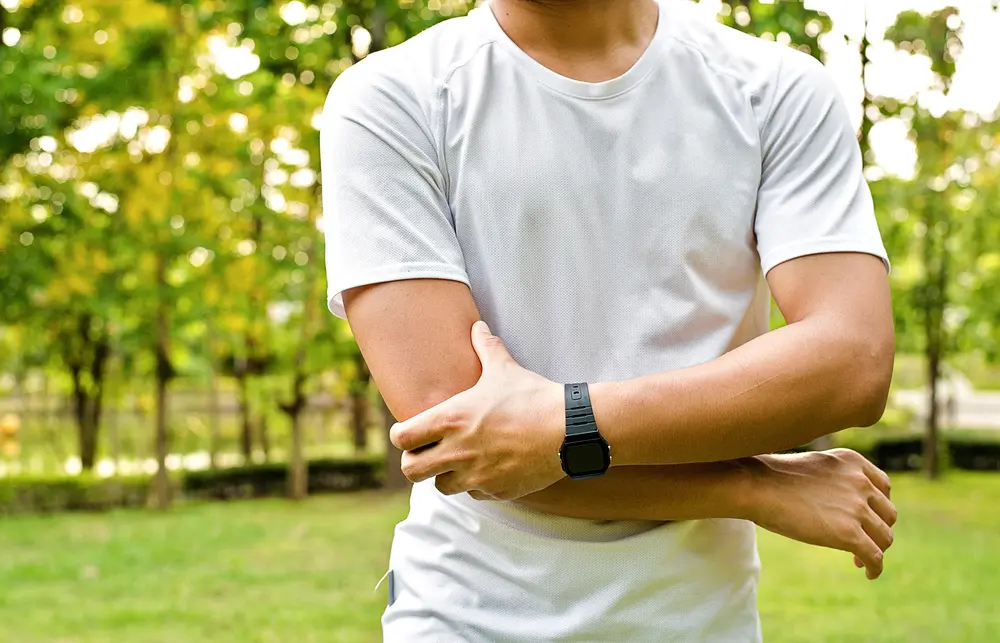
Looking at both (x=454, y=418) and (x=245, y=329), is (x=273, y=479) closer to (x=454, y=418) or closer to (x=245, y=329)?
(x=245, y=329)

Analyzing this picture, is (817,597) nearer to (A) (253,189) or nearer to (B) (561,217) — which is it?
(B) (561,217)

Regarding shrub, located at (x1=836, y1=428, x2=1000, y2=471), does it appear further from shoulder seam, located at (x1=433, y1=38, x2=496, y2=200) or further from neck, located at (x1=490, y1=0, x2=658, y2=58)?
shoulder seam, located at (x1=433, y1=38, x2=496, y2=200)

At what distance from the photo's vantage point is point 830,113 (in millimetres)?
1593

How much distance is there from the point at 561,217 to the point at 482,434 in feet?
1.00

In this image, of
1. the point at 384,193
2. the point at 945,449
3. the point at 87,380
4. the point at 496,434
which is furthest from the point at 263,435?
the point at 496,434

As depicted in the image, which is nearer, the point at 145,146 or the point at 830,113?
the point at 830,113

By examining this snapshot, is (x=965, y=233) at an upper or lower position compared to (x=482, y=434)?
lower

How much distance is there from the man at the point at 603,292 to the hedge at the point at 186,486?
1659 centimetres

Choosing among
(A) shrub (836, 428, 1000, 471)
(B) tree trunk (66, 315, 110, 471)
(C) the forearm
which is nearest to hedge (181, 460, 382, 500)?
(B) tree trunk (66, 315, 110, 471)

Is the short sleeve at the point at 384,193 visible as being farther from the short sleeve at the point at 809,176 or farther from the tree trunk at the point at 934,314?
the tree trunk at the point at 934,314

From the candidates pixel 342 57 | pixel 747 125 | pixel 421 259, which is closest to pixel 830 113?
pixel 747 125

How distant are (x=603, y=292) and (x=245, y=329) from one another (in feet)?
55.2

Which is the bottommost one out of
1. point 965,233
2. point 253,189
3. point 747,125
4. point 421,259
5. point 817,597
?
point 817,597

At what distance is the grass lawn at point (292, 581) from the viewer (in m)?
8.59
